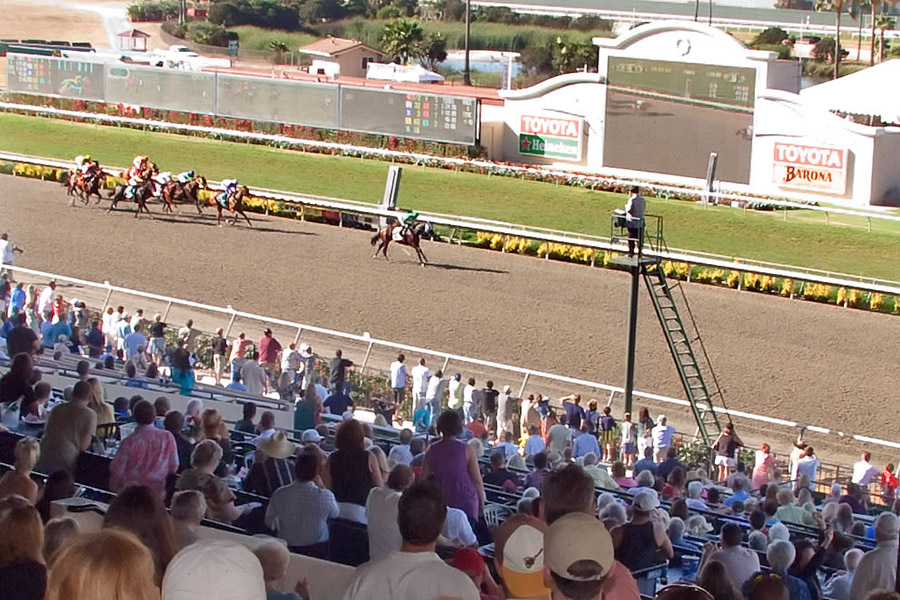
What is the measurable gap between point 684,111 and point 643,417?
585 inches

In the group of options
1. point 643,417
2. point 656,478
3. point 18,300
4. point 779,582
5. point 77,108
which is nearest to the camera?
point 779,582

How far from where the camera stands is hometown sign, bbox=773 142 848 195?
21359 mm

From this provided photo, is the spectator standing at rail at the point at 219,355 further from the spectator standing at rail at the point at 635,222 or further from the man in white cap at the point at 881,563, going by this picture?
the man in white cap at the point at 881,563

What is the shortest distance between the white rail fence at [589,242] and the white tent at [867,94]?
5.50 m

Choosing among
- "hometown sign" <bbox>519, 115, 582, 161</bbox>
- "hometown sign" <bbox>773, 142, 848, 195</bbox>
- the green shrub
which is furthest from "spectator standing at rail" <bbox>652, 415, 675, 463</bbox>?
the green shrub

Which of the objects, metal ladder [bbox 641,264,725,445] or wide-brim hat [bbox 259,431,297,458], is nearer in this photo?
wide-brim hat [bbox 259,431,297,458]

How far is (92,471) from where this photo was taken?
182 inches

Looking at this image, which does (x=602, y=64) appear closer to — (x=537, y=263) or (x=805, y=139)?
(x=805, y=139)

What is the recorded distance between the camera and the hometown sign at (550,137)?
966 inches

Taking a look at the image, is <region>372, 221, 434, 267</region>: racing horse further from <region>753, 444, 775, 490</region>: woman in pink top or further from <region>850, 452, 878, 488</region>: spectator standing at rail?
<region>850, 452, 878, 488</region>: spectator standing at rail

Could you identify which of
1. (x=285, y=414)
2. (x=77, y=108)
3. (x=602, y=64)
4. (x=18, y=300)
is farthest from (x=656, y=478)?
(x=77, y=108)

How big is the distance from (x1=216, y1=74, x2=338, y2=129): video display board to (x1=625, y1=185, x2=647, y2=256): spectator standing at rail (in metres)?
14.6

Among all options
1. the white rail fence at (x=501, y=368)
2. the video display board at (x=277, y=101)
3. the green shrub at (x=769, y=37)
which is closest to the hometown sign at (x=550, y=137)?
the video display board at (x=277, y=101)

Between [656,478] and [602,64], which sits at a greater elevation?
[602,64]
